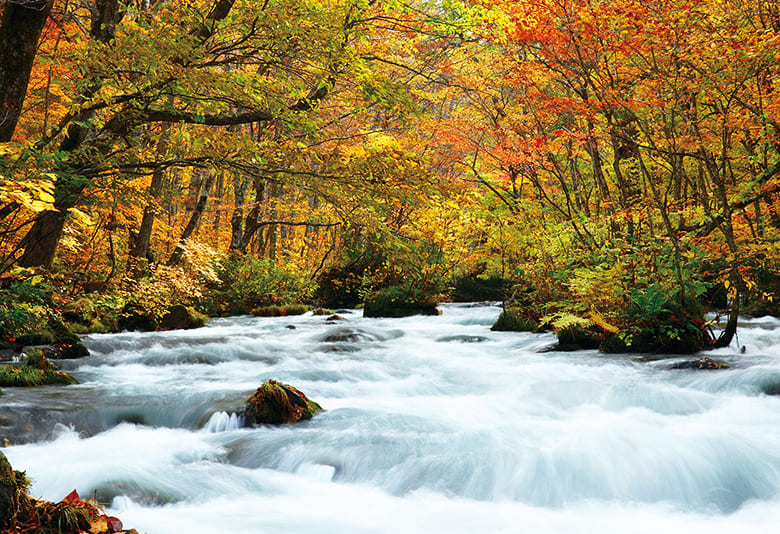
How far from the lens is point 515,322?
11.5 m

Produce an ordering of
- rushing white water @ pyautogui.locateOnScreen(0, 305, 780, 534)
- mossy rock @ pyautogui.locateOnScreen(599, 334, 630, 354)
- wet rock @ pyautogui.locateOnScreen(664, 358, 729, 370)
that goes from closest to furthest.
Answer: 1. rushing white water @ pyautogui.locateOnScreen(0, 305, 780, 534)
2. wet rock @ pyautogui.locateOnScreen(664, 358, 729, 370)
3. mossy rock @ pyautogui.locateOnScreen(599, 334, 630, 354)

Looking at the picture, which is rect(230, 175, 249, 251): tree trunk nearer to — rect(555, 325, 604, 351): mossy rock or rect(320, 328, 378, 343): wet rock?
rect(320, 328, 378, 343): wet rock

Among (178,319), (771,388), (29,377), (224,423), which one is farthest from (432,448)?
(178,319)

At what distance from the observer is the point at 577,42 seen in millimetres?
8320

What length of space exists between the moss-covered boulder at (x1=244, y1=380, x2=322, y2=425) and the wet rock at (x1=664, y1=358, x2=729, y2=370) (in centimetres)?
474

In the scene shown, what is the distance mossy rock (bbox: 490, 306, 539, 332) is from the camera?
11.3 m

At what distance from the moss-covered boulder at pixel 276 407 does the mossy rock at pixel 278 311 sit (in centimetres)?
976

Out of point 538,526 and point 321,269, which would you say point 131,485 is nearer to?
point 538,526

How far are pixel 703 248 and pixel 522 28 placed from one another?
4.22m

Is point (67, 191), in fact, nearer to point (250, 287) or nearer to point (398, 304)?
point (398, 304)

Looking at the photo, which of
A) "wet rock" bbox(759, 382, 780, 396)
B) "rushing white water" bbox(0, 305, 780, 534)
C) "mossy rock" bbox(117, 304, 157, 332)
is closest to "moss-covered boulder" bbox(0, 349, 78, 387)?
"rushing white water" bbox(0, 305, 780, 534)

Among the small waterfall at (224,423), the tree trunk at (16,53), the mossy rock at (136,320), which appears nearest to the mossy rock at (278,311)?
the mossy rock at (136,320)

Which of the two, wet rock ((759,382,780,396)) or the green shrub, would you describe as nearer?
wet rock ((759,382,780,396))

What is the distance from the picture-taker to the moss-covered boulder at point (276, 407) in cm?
539
